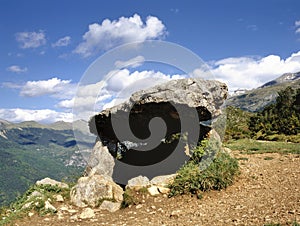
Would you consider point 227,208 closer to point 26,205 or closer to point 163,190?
point 163,190

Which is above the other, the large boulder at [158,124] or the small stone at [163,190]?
the large boulder at [158,124]

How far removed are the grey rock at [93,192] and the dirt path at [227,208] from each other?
1.71 feet

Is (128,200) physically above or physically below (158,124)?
below

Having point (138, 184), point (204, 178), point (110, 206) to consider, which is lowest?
point (110, 206)

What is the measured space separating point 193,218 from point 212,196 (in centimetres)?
184

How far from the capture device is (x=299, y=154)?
1566 cm

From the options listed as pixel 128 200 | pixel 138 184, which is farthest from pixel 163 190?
pixel 128 200

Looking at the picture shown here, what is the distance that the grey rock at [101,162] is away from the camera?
1441 centimetres

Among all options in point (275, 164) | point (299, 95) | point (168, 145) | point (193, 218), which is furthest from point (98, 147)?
point (299, 95)

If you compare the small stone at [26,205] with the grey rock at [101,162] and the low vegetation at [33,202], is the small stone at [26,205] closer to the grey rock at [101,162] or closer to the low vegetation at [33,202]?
the low vegetation at [33,202]

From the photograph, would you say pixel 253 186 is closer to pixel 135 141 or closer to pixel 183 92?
pixel 183 92

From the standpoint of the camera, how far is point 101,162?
48.2 ft

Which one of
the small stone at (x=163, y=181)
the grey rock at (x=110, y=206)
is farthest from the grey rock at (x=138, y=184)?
the grey rock at (x=110, y=206)

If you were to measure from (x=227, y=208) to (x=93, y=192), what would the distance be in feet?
17.4
